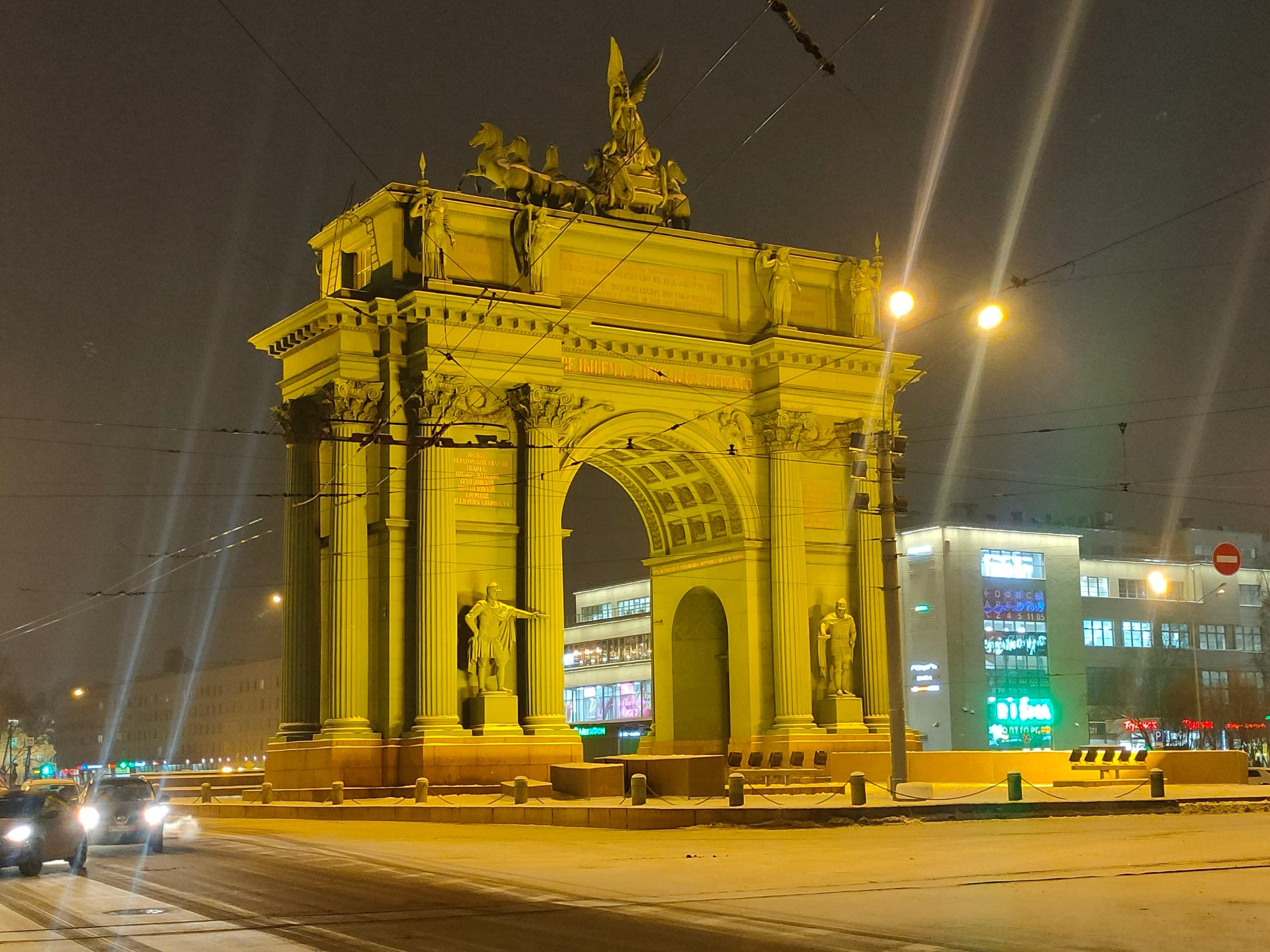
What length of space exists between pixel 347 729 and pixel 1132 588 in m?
75.9

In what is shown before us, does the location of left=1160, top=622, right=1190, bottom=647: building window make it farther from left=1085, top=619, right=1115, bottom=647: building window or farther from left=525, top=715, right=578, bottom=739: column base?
left=525, top=715, right=578, bottom=739: column base

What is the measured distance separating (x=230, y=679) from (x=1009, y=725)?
229 feet

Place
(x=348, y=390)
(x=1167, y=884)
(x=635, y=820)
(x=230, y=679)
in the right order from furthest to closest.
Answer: (x=230, y=679) → (x=348, y=390) → (x=635, y=820) → (x=1167, y=884)

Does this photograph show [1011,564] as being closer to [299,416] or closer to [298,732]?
[299,416]

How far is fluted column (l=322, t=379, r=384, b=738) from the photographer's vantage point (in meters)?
39.1

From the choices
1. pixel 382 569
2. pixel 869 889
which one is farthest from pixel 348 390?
pixel 869 889

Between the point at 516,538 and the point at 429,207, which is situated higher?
the point at 429,207

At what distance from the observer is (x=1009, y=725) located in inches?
3728

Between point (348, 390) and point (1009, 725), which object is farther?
point (1009, 725)

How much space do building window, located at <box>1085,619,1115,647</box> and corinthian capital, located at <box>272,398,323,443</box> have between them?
70.6 m

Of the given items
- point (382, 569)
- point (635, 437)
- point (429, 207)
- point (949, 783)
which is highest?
point (429, 207)

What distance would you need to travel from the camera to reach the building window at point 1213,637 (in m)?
104

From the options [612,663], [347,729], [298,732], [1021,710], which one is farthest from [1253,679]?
[347,729]

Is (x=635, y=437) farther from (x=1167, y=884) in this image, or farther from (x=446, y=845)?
(x=1167, y=884)
